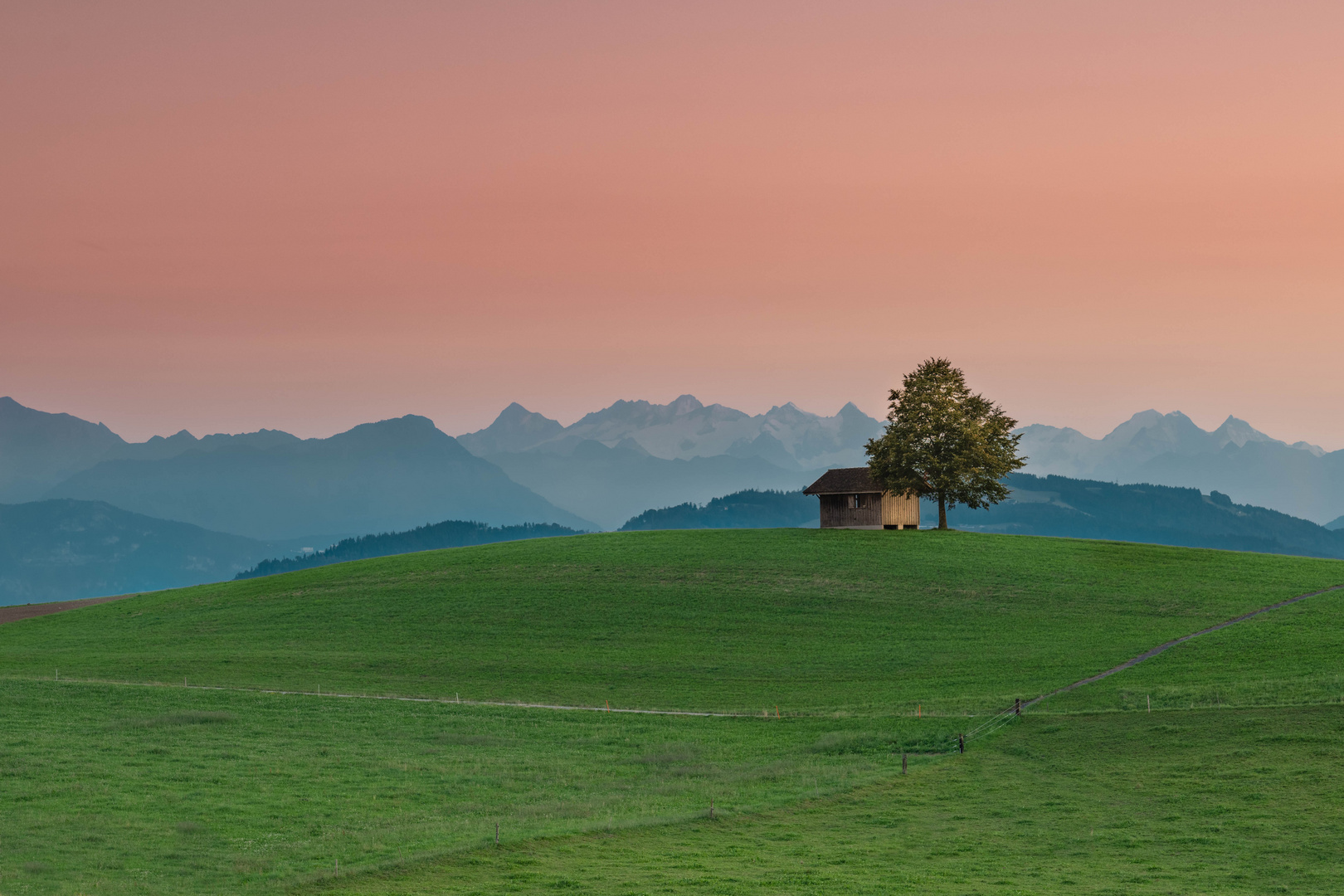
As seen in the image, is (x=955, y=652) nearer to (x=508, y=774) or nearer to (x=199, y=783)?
(x=508, y=774)

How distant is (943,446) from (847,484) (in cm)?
1172

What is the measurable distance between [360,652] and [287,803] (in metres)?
38.2

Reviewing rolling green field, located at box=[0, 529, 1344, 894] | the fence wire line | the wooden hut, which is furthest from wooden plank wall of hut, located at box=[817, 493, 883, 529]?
the fence wire line

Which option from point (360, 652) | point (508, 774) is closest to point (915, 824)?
point (508, 774)

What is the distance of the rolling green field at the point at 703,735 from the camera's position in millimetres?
29297

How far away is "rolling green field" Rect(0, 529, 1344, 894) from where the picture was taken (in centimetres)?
2930

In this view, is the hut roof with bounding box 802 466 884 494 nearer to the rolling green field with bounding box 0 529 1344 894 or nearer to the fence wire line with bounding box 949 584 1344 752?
the rolling green field with bounding box 0 529 1344 894

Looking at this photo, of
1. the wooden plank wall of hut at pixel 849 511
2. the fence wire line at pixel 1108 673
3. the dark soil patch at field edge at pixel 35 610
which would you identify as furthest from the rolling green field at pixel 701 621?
the dark soil patch at field edge at pixel 35 610

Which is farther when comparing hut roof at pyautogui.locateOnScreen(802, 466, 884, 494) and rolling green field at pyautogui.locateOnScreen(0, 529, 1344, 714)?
hut roof at pyautogui.locateOnScreen(802, 466, 884, 494)

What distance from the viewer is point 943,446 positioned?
109125 mm

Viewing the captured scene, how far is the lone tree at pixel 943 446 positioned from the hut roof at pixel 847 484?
6.33 ft

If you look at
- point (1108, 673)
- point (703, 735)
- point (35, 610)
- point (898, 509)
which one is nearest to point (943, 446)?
point (898, 509)

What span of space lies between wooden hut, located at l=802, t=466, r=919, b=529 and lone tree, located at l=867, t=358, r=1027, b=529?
94.9 inches

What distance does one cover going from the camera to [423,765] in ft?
139
